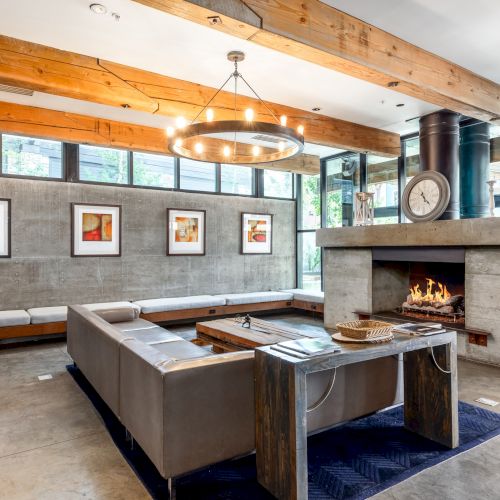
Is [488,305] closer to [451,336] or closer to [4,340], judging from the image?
[451,336]

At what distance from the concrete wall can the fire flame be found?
A: 3.44 m

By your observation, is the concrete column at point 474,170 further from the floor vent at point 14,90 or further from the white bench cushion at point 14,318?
the white bench cushion at point 14,318

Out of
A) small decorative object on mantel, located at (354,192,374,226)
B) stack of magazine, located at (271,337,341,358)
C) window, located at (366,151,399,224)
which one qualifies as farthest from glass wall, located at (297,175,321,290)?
stack of magazine, located at (271,337,341,358)

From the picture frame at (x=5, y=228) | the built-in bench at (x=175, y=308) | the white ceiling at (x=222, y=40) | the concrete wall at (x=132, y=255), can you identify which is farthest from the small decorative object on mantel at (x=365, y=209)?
the picture frame at (x=5, y=228)

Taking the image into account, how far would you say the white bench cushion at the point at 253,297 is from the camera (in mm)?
7383

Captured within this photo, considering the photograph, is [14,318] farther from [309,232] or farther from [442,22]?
[442,22]

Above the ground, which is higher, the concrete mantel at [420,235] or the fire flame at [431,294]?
the concrete mantel at [420,235]

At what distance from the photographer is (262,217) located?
8578 millimetres

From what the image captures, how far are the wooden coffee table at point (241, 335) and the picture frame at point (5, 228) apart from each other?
3.32 metres

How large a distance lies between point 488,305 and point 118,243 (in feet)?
18.3

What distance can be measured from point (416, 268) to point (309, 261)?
119 inches

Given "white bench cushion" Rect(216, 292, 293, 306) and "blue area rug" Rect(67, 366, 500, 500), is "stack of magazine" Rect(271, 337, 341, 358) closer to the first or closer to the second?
"blue area rug" Rect(67, 366, 500, 500)

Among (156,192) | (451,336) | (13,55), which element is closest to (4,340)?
(156,192)

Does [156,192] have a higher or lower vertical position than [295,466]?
higher
